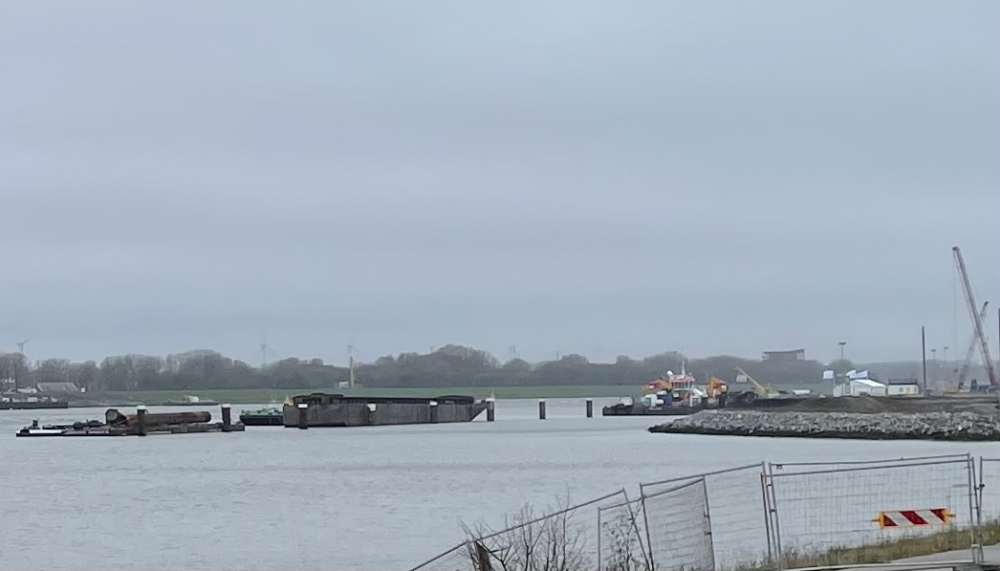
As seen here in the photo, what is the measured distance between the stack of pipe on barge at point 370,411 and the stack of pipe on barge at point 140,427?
10756 millimetres

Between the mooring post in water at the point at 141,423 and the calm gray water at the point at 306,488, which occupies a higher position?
the mooring post in water at the point at 141,423

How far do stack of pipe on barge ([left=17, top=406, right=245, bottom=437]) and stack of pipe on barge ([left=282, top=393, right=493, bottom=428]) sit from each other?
10.8 meters

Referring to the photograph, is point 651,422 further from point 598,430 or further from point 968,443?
point 968,443

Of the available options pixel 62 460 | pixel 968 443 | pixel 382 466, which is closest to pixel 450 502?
pixel 382 466

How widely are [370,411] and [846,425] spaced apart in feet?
189

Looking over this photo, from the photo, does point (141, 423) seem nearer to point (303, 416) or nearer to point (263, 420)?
point (303, 416)

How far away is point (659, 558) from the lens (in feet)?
66.1

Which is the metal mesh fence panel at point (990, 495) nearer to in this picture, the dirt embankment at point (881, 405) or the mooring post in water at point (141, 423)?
the dirt embankment at point (881, 405)

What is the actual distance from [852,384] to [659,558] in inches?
6826

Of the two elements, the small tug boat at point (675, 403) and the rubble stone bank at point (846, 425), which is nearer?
the rubble stone bank at point (846, 425)

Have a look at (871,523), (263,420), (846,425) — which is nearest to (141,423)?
(263,420)

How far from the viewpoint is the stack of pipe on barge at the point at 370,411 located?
5719 inches

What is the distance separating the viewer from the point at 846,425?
10556 cm

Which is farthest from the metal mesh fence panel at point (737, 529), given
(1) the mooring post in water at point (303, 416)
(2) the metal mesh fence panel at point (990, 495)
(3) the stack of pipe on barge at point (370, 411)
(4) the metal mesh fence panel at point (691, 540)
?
(3) the stack of pipe on barge at point (370, 411)
